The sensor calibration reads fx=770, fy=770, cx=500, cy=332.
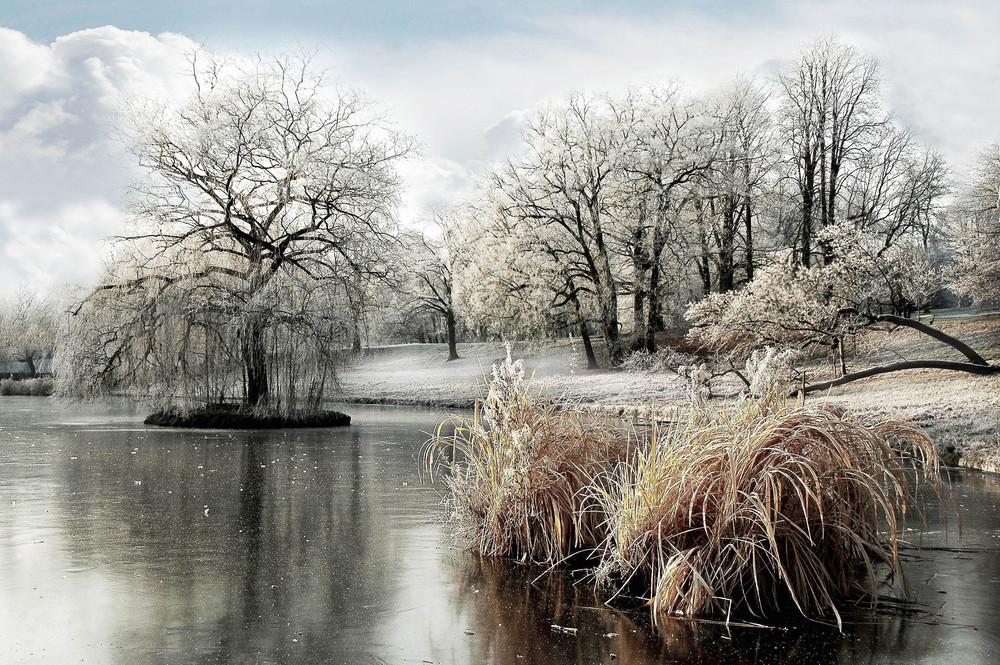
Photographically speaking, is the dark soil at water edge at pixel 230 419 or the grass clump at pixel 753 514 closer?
the grass clump at pixel 753 514

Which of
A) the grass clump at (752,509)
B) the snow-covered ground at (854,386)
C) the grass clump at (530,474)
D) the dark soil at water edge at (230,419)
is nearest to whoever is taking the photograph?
the grass clump at (752,509)

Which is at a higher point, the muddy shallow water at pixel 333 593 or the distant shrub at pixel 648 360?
the distant shrub at pixel 648 360

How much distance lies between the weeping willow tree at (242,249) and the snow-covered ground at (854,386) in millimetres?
2166

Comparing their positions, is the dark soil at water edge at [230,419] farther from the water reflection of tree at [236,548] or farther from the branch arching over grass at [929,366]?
the branch arching over grass at [929,366]

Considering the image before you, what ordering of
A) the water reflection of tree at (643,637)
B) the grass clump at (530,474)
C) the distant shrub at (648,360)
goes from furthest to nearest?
1. the distant shrub at (648,360)
2. the grass clump at (530,474)
3. the water reflection of tree at (643,637)

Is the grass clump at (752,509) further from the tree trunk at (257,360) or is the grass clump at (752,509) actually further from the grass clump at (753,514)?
the tree trunk at (257,360)

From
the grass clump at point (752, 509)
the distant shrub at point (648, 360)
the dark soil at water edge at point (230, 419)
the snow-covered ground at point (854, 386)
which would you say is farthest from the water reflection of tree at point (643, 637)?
the distant shrub at point (648, 360)

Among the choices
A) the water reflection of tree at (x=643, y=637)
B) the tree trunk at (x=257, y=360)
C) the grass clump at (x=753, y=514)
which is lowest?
the water reflection of tree at (x=643, y=637)

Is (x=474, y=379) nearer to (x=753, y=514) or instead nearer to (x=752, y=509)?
(x=753, y=514)

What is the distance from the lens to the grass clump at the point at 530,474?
233 inches

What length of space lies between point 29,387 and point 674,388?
1096 inches

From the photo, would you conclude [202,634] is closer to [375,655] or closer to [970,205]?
[375,655]

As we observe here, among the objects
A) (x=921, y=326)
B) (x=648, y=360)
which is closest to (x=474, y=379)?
(x=648, y=360)

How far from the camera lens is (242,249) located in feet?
80.8
